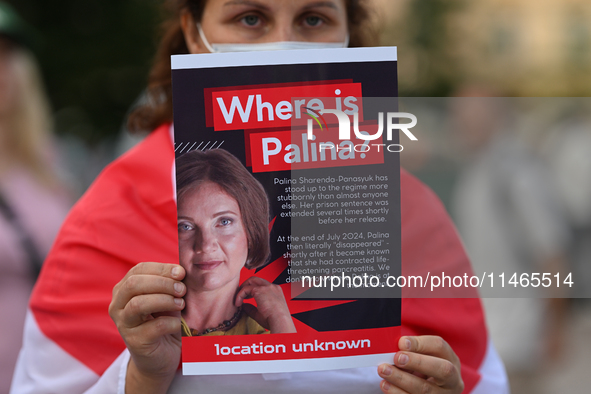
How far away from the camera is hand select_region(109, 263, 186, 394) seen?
46.5 inches

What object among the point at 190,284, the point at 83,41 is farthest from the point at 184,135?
the point at 83,41

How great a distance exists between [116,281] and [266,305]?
1.73 feet

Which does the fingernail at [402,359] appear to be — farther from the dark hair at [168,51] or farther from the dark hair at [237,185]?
the dark hair at [168,51]

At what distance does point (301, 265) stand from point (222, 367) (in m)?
0.27

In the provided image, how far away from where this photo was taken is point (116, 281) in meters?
1.55

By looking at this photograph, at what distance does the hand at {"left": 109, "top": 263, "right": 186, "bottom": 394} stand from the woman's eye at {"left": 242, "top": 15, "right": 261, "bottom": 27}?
2.30 feet

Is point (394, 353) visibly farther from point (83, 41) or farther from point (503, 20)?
point (503, 20)

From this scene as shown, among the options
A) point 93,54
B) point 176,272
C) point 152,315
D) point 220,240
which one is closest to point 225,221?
point 220,240

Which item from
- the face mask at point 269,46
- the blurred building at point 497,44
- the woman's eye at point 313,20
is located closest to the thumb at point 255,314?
the face mask at point 269,46

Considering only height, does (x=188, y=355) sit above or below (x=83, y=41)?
below

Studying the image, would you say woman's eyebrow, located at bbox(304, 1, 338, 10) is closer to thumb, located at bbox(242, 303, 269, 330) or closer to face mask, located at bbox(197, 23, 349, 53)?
face mask, located at bbox(197, 23, 349, 53)

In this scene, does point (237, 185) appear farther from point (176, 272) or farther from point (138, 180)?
point (138, 180)

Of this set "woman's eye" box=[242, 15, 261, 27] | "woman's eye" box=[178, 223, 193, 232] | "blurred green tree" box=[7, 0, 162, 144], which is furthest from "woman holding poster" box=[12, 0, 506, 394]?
"blurred green tree" box=[7, 0, 162, 144]

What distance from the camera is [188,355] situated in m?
1.20
